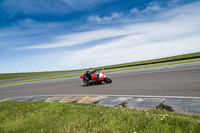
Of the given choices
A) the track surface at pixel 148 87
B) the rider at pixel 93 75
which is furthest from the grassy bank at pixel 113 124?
the rider at pixel 93 75

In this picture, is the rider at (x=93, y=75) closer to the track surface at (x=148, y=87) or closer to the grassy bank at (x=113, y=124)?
the track surface at (x=148, y=87)

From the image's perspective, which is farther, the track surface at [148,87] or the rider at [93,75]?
the rider at [93,75]

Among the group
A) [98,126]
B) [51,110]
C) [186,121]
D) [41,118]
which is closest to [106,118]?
[98,126]

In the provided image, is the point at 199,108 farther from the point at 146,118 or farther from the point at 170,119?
the point at 146,118

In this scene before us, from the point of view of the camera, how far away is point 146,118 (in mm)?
3809

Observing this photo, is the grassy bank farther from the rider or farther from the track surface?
the rider

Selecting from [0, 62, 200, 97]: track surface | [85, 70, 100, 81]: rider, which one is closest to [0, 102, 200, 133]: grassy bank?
[0, 62, 200, 97]: track surface

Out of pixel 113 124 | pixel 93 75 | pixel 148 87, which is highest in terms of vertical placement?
pixel 93 75

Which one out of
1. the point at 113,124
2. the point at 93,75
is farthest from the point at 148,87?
the point at 93,75

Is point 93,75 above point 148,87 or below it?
above

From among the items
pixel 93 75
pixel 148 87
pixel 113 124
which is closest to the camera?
pixel 113 124

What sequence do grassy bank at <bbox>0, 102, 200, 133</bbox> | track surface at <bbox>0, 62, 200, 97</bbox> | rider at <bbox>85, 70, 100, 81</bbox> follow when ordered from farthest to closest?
rider at <bbox>85, 70, 100, 81</bbox>
track surface at <bbox>0, 62, 200, 97</bbox>
grassy bank at <bbox>0, 102, 200, 133</bbox>

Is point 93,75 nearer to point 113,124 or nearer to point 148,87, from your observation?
point 148,87

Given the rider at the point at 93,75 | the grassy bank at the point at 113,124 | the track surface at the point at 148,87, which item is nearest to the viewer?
the grassy bank at the point at 113,124
